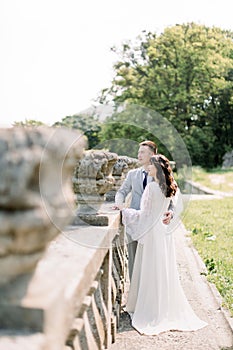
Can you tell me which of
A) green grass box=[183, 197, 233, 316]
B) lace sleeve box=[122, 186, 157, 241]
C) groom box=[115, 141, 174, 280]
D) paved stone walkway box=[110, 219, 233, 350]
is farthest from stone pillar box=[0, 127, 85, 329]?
green grass box=[183, 197, 233, 316]

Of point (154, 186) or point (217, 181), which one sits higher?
point (154, 186)

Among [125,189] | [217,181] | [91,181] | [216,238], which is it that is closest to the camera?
[91,181]

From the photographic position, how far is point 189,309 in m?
5.80

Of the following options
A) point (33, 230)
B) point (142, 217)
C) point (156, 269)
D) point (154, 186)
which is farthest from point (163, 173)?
point (33, 230)

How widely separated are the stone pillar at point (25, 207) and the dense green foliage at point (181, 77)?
37.5m

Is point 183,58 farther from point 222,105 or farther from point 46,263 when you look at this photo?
point 46,263

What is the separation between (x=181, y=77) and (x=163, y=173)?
121ft

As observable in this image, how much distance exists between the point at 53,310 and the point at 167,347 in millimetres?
3533

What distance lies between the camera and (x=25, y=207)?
5.42 feet

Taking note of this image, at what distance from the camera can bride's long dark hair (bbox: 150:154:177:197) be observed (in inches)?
214

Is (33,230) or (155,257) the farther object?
(155,257)

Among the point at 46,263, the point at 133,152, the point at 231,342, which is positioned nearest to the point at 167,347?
the point at 231,342

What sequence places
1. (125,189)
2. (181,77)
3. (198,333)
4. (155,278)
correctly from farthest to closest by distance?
(181,77) → (125,189) → (155,278) → (198,333)

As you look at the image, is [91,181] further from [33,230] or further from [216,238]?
[216,238]
